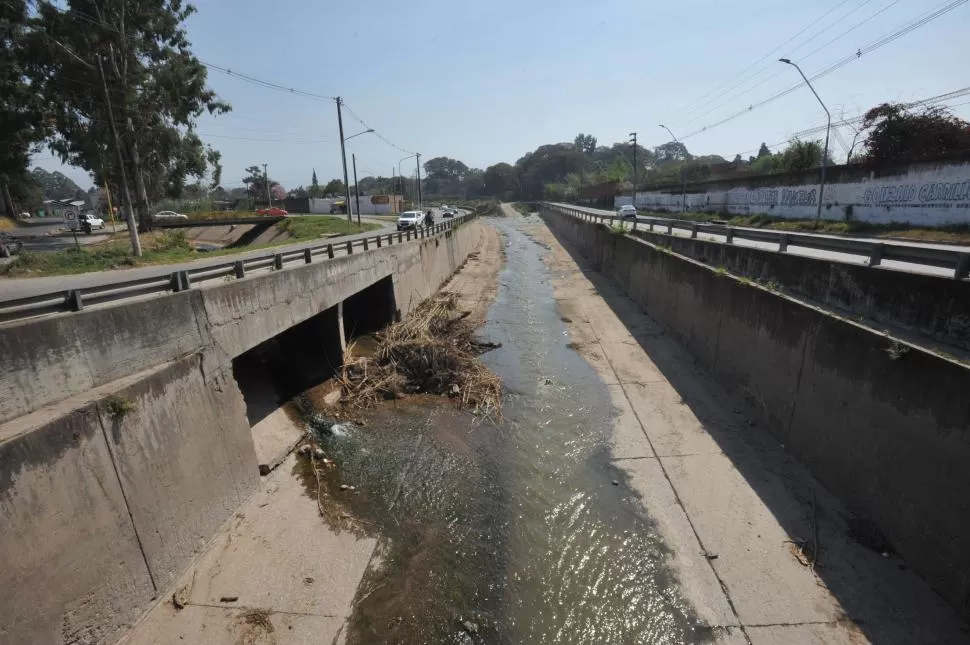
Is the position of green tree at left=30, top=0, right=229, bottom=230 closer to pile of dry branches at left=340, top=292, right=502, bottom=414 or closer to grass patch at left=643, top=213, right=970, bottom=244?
pile of dry branches at left=340, top=292, right=502, bottom=414

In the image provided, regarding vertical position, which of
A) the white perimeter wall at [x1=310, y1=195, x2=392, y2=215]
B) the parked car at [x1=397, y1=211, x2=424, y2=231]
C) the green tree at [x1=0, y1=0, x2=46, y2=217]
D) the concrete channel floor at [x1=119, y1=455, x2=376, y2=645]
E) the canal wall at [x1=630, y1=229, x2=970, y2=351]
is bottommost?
the concrete channel floor at [x1=119, y1=455, x2=376, y2=645]

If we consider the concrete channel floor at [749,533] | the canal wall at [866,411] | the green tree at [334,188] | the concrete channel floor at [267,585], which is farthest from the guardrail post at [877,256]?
the green tree at [334,188]

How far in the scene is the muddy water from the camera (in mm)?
7059

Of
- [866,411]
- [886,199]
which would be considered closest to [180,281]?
[866,411]

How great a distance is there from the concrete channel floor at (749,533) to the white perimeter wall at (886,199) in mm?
18673

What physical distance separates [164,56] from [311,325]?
33170mm

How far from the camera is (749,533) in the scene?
848 centimetres

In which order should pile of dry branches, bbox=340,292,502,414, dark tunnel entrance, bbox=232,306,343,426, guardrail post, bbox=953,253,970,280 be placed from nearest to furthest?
1. guardrail post, bbox=953,253,970,280
2. dark tunnel entrance, bbox=232,306,343,426
3. pile of dry branches, bbox=340,292,502,414

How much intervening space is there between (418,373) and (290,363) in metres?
4.11

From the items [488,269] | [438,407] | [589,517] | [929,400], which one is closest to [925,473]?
[929,400]

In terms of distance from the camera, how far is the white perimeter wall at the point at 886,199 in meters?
Result: 23.0

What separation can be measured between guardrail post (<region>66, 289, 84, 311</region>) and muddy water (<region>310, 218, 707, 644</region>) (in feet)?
18.6

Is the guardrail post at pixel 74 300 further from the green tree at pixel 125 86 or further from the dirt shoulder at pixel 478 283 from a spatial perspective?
the green tree at pixel 125 86

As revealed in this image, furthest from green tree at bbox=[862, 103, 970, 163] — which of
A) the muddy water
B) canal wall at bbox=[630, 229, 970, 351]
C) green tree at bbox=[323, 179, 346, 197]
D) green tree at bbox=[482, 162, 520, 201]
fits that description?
green tree at bbox=[482, 162, 520, 201]
